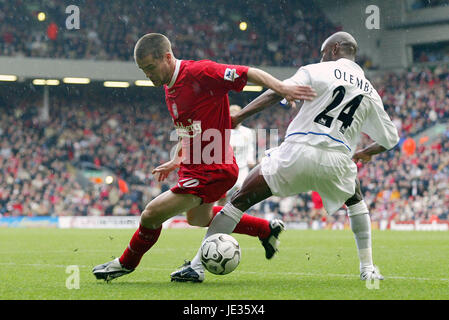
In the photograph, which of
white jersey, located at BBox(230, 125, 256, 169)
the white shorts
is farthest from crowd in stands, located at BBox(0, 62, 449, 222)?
the white shorts

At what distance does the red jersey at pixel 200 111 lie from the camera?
5.52 meters

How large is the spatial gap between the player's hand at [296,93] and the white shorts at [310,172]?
2.20ft

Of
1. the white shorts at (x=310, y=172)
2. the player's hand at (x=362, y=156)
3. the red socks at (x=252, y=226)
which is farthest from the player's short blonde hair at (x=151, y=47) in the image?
the player's hand at (x=362, y=156)

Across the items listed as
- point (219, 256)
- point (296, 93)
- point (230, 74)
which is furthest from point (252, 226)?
point (296, 93)

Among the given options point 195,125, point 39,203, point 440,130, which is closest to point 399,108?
point 440,130

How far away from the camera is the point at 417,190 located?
22719mm

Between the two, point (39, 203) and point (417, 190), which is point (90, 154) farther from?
point (417, 190)

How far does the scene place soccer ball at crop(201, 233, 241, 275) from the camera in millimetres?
5477

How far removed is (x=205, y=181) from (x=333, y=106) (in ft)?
3.80

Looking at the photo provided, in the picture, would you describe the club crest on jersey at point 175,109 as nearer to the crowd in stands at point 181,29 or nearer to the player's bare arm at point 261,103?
the player's bare arm at point 261,103

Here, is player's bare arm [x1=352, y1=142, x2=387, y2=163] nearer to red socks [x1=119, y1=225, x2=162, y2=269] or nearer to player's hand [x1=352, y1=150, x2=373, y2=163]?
player's hand [x1=352, y1=150, x2=373, y2=163]

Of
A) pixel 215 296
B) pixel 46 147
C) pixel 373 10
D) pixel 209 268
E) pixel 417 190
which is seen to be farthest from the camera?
pixel 373 10

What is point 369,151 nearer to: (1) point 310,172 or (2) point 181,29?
(1) point 310,172

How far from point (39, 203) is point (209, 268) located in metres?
20.1
